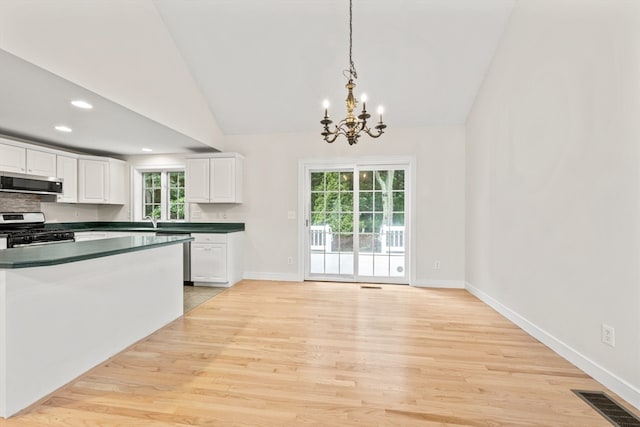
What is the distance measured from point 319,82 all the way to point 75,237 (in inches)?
173

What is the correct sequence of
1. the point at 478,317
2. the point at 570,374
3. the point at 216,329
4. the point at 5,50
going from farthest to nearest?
the point at 478,317, the point at 216,329, the point at 570,374, the point at 5,50

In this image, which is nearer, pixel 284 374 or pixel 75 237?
pixel 284 374

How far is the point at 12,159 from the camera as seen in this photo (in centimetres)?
364

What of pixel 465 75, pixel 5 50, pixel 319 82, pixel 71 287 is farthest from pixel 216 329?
pixel 465 75

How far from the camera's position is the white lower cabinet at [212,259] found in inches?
171

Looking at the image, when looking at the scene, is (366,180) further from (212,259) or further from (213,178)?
(212,259)

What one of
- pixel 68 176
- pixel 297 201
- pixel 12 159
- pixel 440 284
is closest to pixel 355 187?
pixel 297 201

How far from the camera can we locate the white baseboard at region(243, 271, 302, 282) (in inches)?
188

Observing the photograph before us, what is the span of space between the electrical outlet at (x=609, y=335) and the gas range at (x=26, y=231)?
5.68 m

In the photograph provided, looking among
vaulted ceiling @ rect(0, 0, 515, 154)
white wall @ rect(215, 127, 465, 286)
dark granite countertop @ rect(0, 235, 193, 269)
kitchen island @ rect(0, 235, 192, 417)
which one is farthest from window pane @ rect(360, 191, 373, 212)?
dark granite countertop @ rect(0, 235, 193, 269)

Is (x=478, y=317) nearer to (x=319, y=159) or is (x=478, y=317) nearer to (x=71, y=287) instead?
(x=319, y=159)

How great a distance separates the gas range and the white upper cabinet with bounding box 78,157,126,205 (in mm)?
649

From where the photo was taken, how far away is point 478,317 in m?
3.17

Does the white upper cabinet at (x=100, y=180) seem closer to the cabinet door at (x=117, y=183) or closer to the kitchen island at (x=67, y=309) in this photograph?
the cabinet door at (x=117, y=183)
